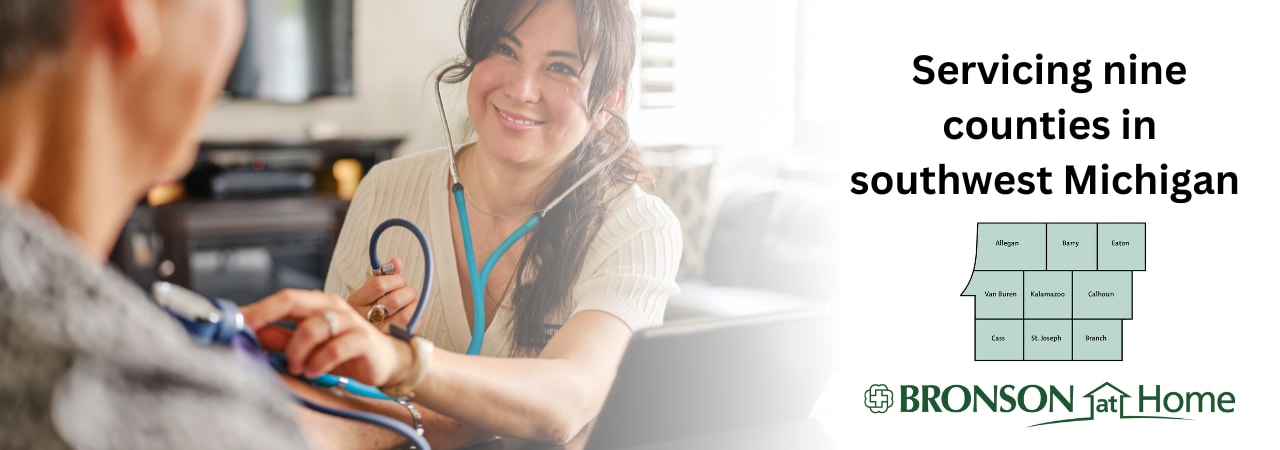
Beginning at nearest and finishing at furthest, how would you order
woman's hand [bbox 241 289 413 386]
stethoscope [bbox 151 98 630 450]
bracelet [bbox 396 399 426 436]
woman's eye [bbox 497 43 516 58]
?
stethoscope [bbox 151 98 630 450], woman's hand [bbox 241 289 413 386], bracelet [bbox 396 399 426 436], woman's eye [bbox 497 43 516 58]

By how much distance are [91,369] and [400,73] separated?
42.1 inches

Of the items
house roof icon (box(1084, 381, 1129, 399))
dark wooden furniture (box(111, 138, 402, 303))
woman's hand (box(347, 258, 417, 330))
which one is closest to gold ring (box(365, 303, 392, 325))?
woman's hand (box(347, 258, 417, 330))

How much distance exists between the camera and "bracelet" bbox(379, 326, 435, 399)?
64cm

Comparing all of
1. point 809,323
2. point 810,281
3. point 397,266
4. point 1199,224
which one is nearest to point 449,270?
point 397,266

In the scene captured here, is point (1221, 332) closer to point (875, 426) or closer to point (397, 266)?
point (875, 426)

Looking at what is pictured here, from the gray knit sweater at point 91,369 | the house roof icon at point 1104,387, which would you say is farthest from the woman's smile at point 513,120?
the house roof icon at point 1104,387

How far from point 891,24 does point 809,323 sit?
0.59m

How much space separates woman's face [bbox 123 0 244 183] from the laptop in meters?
0.43

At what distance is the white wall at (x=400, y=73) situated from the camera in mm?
875

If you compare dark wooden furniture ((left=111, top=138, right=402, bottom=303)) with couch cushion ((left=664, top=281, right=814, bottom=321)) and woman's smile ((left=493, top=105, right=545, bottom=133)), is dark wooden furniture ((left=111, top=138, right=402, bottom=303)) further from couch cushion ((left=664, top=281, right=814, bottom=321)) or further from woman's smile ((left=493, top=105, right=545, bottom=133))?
woman's smile ((left=493, top=105, right=545, bottom=133))

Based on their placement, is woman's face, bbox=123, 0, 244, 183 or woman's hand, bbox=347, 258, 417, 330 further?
woman's hand, bbox=347, 258, 417, 330

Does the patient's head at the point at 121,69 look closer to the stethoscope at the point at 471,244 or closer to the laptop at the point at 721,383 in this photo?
the stethoscope at the point at 471,244

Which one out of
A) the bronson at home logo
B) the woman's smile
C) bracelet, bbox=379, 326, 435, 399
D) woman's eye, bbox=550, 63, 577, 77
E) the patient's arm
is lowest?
the bronson at home logo

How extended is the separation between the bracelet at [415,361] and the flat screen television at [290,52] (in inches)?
61.8
